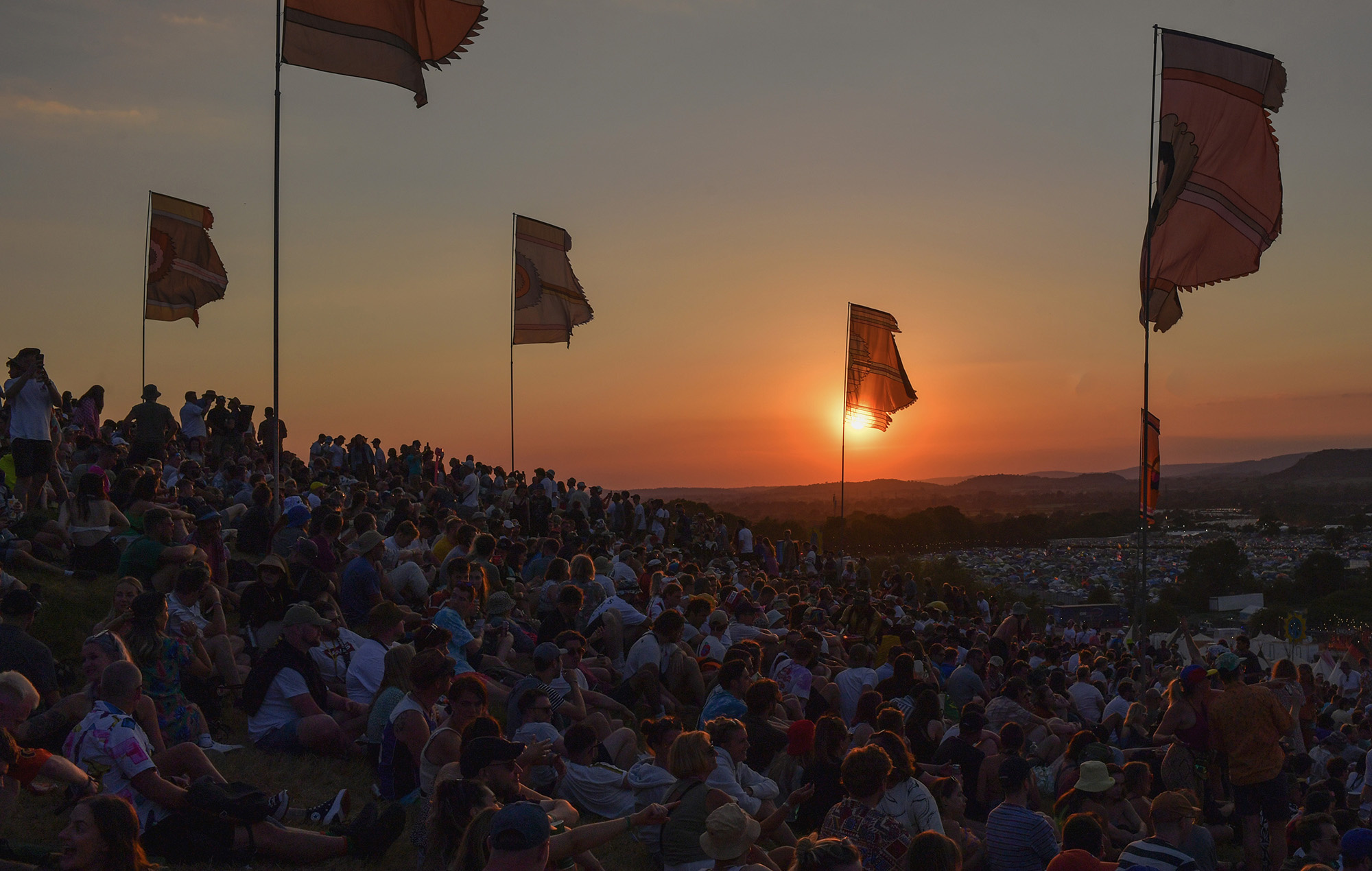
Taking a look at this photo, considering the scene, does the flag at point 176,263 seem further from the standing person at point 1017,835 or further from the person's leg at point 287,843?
the standing person at point 1017,835

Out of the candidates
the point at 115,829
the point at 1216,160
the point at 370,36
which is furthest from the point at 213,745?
the point at 1216,160

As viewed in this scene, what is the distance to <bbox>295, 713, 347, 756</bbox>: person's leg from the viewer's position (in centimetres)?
854

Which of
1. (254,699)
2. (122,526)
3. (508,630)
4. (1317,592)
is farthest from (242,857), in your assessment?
(1317,592)

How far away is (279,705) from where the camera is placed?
28.6 feet

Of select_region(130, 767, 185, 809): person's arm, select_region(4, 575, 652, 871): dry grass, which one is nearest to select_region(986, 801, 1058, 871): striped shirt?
select_region(4, 575, 652, 871): dry grass

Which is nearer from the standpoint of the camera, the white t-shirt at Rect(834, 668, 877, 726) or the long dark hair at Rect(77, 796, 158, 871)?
the long dark hair at Rect(77, 796, 158, 871)

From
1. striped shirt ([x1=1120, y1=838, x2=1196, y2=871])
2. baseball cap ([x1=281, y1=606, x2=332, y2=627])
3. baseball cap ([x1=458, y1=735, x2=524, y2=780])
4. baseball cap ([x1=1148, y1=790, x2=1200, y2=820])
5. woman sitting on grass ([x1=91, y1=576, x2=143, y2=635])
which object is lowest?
striped shirt ([x1=1120, y1=838, x2=1196, y2=871])

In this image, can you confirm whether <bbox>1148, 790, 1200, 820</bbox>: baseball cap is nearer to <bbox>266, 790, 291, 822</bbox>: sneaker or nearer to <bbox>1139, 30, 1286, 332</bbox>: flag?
<bbox>266, 790, 291, 822</bbox>: sneaker

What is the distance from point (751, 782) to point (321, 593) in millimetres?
4300

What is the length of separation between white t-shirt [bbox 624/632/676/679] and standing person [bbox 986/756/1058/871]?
4.40m

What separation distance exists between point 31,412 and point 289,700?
705 cm

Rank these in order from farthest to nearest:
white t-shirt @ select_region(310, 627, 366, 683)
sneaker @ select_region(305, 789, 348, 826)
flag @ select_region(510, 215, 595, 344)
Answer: flag @ select_region(510, 215, 595, 344)
white t-shirt @ select_region(310, 627, 366, 683)
sneaker @ select_region(305, 789, 348, 826)

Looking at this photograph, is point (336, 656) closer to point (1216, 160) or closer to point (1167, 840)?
point (1167, 840)

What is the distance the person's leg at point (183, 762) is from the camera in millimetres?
6891
